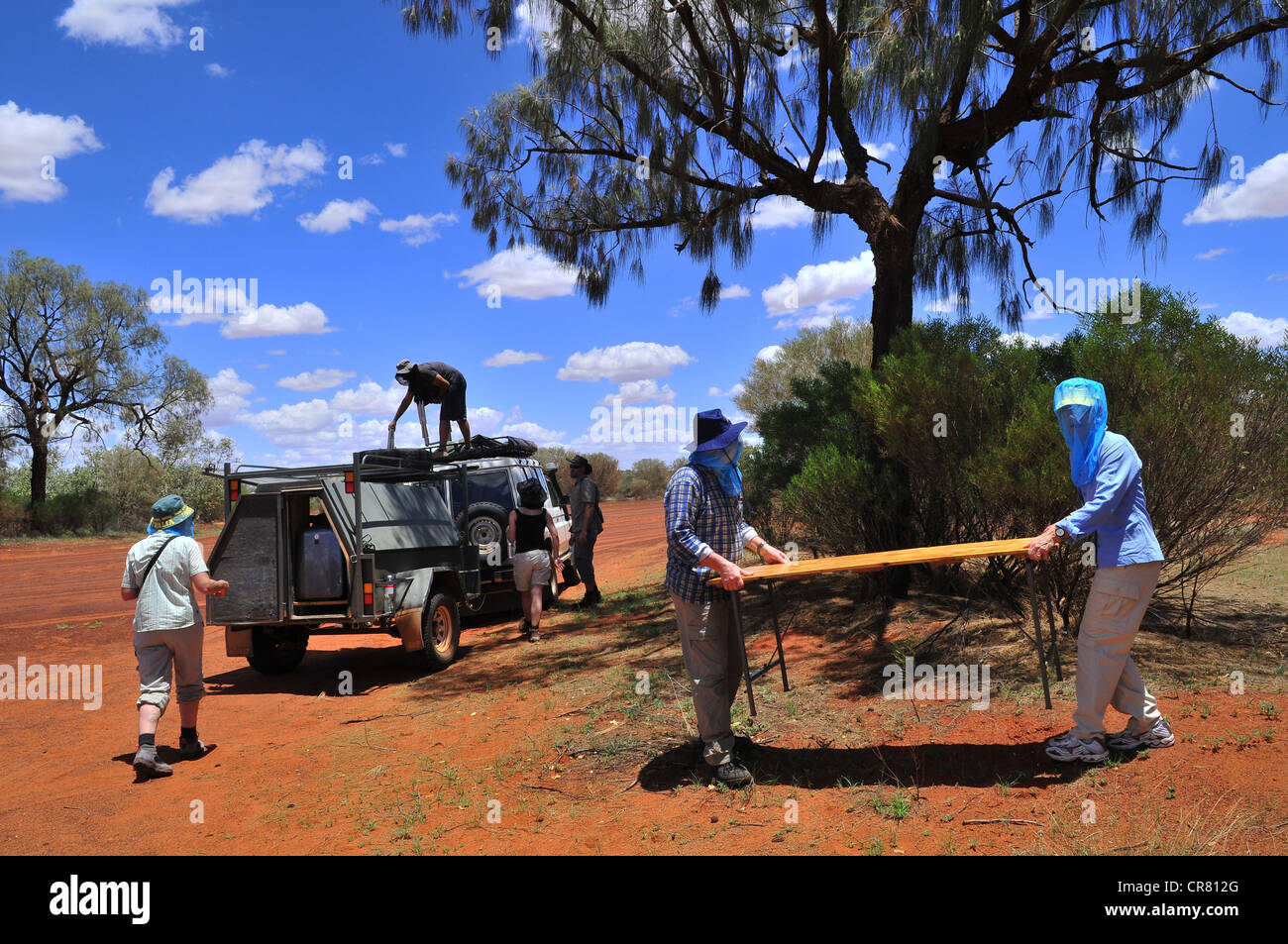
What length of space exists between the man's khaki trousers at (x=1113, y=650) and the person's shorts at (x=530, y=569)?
6.21 m

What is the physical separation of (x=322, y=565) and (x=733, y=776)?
203 inches

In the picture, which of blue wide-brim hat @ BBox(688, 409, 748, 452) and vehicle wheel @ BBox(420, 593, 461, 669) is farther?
vehicle wheel @ BBox(420, 593, 461, 669)

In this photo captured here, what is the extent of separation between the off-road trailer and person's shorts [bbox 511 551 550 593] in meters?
0.98

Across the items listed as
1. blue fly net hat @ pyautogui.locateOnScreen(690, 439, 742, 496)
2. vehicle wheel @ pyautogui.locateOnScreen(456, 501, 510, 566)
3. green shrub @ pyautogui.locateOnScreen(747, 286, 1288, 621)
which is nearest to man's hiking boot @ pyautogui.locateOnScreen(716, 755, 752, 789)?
blue fly net hat @ pyautogui.locateOnScreen(690, 439, 742, 496)

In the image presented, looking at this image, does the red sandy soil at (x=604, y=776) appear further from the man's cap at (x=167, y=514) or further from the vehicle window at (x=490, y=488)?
the vehicle window at (x=490, y=488)

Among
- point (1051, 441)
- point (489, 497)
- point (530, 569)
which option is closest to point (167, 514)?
point (530, 569)

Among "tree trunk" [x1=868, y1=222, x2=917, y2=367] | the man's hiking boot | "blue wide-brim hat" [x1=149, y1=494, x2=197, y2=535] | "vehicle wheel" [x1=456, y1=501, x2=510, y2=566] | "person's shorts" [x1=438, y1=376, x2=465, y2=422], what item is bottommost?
the man's hiking boot

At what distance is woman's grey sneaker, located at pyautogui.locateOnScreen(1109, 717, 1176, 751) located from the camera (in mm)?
4688

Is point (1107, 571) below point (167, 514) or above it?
below

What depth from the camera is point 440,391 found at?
38.0ft

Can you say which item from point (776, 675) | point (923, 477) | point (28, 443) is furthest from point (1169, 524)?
point (28, 443)

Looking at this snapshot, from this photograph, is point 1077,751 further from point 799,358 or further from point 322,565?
point 799,358

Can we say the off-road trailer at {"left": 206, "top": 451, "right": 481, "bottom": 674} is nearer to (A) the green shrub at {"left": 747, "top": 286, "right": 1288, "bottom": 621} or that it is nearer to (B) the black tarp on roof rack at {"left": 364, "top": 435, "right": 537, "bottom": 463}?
(B) the black tarp on roof rack at {"left": 364, "top": 435, "right": 537, "bottom": 463}
